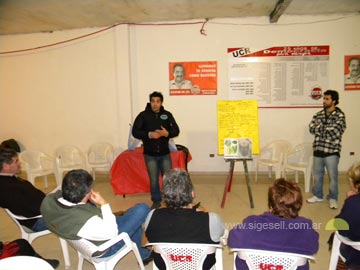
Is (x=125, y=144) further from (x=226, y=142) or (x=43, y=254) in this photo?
(x=43, y=254)

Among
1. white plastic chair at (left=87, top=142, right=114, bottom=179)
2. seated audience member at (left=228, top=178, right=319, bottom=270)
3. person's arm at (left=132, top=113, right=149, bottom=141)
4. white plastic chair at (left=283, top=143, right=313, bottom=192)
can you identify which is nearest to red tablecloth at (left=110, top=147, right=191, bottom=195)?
person's arm at (left=132, top=113, right=149, bottom=141)

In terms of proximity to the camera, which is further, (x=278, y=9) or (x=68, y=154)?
(x=68, y=154)

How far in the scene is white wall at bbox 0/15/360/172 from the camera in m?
5.08

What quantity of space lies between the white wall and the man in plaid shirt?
53.3 inches

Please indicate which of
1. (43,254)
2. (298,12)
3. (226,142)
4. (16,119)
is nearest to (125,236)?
(43,254)

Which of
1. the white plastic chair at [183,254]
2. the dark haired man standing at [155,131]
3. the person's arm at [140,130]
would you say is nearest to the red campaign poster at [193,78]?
the dark haired man standing at [155,131]

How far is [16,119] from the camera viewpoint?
19.5 ft

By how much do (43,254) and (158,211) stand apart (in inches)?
72.1

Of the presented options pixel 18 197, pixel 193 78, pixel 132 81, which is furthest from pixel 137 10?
pixel 18 197

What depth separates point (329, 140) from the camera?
149 inches

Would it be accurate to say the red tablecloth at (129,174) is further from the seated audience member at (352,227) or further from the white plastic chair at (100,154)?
the seated audience member at (352,227)

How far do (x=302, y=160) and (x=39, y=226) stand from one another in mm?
4028

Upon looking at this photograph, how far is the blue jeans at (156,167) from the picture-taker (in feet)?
12.7

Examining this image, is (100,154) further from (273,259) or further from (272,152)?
(273,259)
